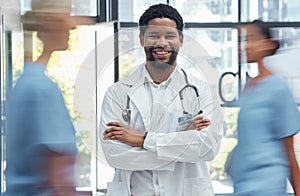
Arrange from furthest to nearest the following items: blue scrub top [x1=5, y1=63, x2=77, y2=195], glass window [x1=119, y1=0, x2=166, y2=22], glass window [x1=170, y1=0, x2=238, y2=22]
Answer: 1. glass window [x1=170, y1=0, x2=238, y2=22]
2. glass window [x1=119, y1=0, x2=166, y2=22]
3. blue scrub top [x1=5, y1=63, x2=77, y2=195]

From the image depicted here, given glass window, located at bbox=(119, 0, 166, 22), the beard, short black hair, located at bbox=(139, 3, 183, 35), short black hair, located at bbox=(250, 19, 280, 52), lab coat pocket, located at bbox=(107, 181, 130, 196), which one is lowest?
lab coat pocket, located at bbox=(107, 181, 130, 196)

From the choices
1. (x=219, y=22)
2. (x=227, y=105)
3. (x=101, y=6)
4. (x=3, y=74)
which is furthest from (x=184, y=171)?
(x=219, y=22)

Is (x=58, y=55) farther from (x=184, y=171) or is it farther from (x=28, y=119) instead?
(x=184, y=171)

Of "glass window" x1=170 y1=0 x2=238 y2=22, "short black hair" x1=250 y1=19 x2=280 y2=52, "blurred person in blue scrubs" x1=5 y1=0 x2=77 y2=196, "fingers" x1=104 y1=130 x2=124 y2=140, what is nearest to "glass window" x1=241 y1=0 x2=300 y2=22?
"glass window" x1=170 y1=0 x2=238 y2=22

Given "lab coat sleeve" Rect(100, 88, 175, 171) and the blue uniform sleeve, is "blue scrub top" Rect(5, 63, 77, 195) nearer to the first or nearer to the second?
"lab coat sleeve" Rect(100, 88, 175, 171)

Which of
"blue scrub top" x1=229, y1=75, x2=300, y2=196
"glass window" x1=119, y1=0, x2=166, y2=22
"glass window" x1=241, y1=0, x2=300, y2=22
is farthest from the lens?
"glass window" x1=241, y1=0, x2=300, y2=22

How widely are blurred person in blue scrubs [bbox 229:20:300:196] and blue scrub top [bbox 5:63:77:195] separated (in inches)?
16.7

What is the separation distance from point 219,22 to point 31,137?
125cm

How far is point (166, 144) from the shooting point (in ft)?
4.00

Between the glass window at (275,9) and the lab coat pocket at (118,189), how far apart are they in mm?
723

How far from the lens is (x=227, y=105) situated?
4.78 feet

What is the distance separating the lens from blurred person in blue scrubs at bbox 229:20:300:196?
1203 millimetres

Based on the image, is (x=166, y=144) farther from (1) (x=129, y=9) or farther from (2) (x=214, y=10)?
(2) (x=214, y=10)

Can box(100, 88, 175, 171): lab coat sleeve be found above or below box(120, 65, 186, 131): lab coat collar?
below
